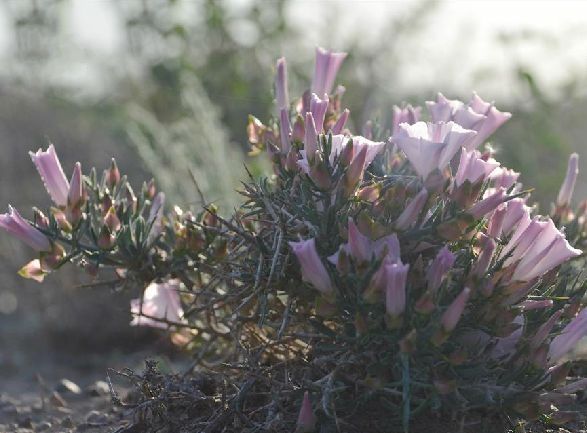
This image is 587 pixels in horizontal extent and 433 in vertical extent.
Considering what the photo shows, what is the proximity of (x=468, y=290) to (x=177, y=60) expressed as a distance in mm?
5762

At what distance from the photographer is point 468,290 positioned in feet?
6.01

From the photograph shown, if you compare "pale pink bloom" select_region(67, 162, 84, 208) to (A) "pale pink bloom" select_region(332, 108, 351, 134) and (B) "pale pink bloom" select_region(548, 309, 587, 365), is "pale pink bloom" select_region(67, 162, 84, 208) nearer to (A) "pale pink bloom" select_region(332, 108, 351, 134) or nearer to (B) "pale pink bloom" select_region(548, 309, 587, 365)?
(A) "pale pink bloom" select_region(332, 108, 351, 134)

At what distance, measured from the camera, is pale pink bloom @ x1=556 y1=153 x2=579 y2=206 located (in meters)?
2.58

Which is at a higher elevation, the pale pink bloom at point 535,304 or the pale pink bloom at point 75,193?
the pale pink bloom at point 75,193

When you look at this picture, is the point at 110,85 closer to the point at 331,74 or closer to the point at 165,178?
the point at 165,178

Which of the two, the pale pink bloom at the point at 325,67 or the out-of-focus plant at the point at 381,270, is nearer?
the out-of-focus plant at the point at 381,270

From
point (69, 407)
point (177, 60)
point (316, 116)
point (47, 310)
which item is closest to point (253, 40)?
point (177, 60)

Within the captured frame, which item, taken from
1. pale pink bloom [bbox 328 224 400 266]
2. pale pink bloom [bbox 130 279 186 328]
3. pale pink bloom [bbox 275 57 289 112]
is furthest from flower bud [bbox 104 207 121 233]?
pale pink bloom [bbox 328 224 400 266]

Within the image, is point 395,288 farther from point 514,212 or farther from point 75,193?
point 75,193

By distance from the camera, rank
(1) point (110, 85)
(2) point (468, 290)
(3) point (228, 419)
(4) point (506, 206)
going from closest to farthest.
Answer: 1. (2) point (468, 290)
2. (4) point (506, 206)
3. (3) point (228, 419)
4. (1) point (110, 85)

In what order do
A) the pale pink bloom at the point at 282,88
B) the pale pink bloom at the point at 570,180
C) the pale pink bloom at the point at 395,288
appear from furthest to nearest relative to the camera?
the pale pink bloom at the point at 570,180
the pale pink bloom at the point at 282,88
the pale pink bloom at the point at 395,288

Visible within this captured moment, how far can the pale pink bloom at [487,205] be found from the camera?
1.97 meters

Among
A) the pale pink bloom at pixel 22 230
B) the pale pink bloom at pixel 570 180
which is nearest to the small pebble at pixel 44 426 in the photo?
the pale pink bloom at pixel 22 230

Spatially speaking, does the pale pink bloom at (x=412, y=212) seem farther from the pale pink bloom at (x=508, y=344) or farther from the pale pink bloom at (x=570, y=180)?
the pale pink bloom at (x=570, y=180)
